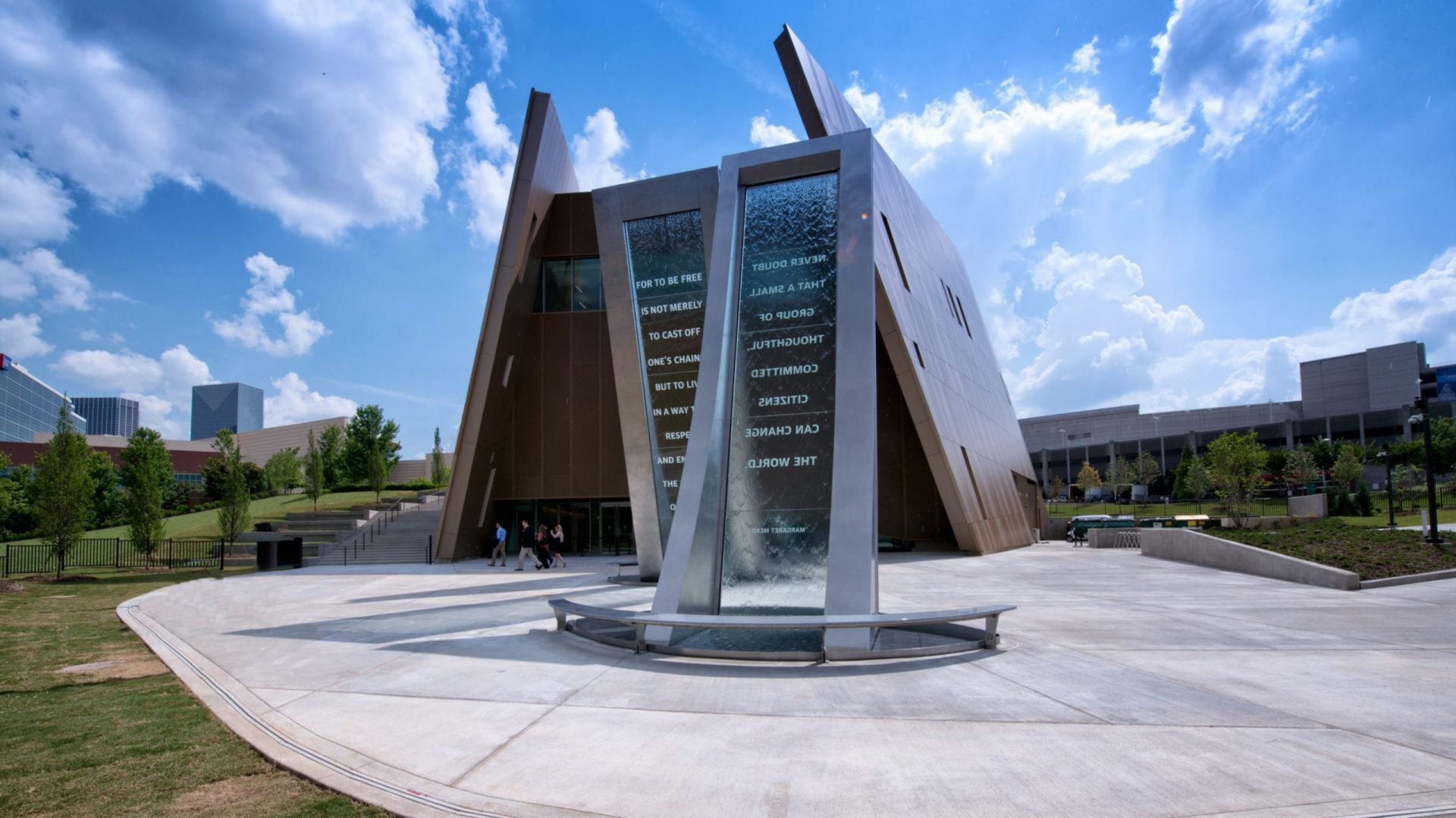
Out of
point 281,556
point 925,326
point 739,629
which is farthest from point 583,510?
point 739,629

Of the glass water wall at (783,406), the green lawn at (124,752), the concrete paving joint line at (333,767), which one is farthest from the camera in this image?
the glass water wall at (783,406)

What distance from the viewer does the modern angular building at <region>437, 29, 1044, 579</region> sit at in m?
10.8

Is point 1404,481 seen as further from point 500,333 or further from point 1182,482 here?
point 500,333

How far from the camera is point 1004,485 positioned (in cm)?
3594

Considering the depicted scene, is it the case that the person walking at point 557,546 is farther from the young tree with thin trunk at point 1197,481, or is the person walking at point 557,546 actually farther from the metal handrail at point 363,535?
the young tree with thin trunk at point 1197,481

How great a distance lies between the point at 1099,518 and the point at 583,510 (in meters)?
25.2

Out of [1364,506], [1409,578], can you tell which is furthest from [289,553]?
[1364,506]

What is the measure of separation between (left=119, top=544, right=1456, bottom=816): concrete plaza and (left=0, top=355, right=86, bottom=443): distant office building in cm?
16859

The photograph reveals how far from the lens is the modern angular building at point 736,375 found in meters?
A: 10.8

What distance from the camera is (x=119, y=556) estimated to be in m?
32.0

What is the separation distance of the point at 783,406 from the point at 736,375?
88 centimetres

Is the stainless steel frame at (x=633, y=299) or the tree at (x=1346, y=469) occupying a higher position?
the stainless steel frame at (x=633, y=299)

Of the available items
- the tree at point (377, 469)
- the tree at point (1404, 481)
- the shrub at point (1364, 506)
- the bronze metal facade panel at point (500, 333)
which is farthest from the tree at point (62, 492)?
the tree at point (1404, 481)

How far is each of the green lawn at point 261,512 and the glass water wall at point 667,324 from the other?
2982 centimetres
